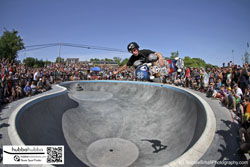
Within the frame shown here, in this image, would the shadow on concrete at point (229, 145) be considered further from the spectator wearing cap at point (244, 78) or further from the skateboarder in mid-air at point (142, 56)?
the spectator wearing cap at point (244, 78)

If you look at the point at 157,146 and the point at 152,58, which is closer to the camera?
the point at 152,58

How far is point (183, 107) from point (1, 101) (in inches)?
398

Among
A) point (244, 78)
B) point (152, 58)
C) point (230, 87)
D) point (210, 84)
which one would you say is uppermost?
point (152, 58)

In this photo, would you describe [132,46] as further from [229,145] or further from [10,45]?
[10,45]

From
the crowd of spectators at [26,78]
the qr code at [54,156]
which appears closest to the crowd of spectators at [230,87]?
the qr code at [54,156]

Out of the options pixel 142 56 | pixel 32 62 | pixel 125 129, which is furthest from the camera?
pixel 32 62

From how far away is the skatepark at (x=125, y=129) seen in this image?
13.7 feet

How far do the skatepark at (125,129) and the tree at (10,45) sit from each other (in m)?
57.7

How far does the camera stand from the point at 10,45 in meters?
53.0

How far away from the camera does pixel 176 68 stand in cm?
564

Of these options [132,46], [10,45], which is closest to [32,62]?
[10,45]

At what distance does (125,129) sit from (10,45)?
6518cm

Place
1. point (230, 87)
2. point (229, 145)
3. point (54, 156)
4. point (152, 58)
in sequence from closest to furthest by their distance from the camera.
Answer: point (229, 145) < point (54, 156) < point (152, 58) < point (230, 87)

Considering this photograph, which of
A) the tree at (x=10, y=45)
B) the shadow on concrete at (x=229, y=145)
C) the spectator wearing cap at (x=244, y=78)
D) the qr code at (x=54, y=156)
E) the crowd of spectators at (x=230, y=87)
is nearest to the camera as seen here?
the shadow on concrete at (x=229, y=145)
